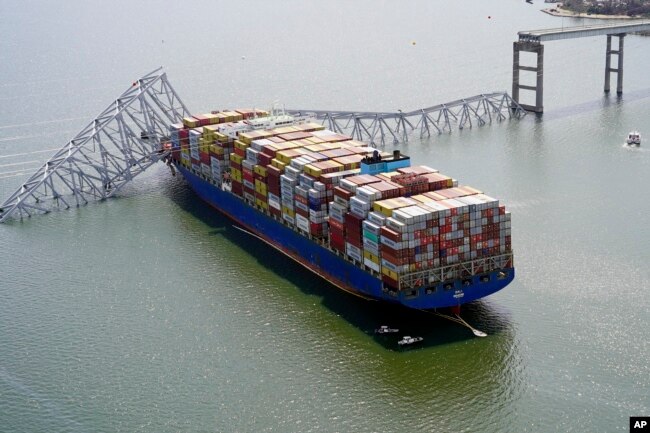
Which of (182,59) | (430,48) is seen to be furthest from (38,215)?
(430,48)

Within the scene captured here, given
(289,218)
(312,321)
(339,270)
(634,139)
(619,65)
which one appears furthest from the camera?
(619,65)

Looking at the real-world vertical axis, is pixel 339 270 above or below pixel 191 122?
below

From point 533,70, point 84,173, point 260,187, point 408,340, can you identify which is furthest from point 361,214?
point 533,70

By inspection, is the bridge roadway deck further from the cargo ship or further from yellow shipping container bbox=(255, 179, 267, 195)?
yellow shipping container bbox=(255, 179, 267, 195)

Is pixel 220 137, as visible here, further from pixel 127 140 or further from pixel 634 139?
pixel 634 139

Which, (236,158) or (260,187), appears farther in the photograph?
(236,158)

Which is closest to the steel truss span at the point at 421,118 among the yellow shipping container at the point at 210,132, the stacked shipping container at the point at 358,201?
the yellow shipping container at the point at 210,132

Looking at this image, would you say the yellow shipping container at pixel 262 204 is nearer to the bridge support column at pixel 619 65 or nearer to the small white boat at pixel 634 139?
the small white boat at pixel 634 139

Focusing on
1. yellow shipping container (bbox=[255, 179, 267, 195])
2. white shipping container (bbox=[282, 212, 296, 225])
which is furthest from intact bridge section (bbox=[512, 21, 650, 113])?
white shipping container (bbox=[282, 212, 296, 225])
